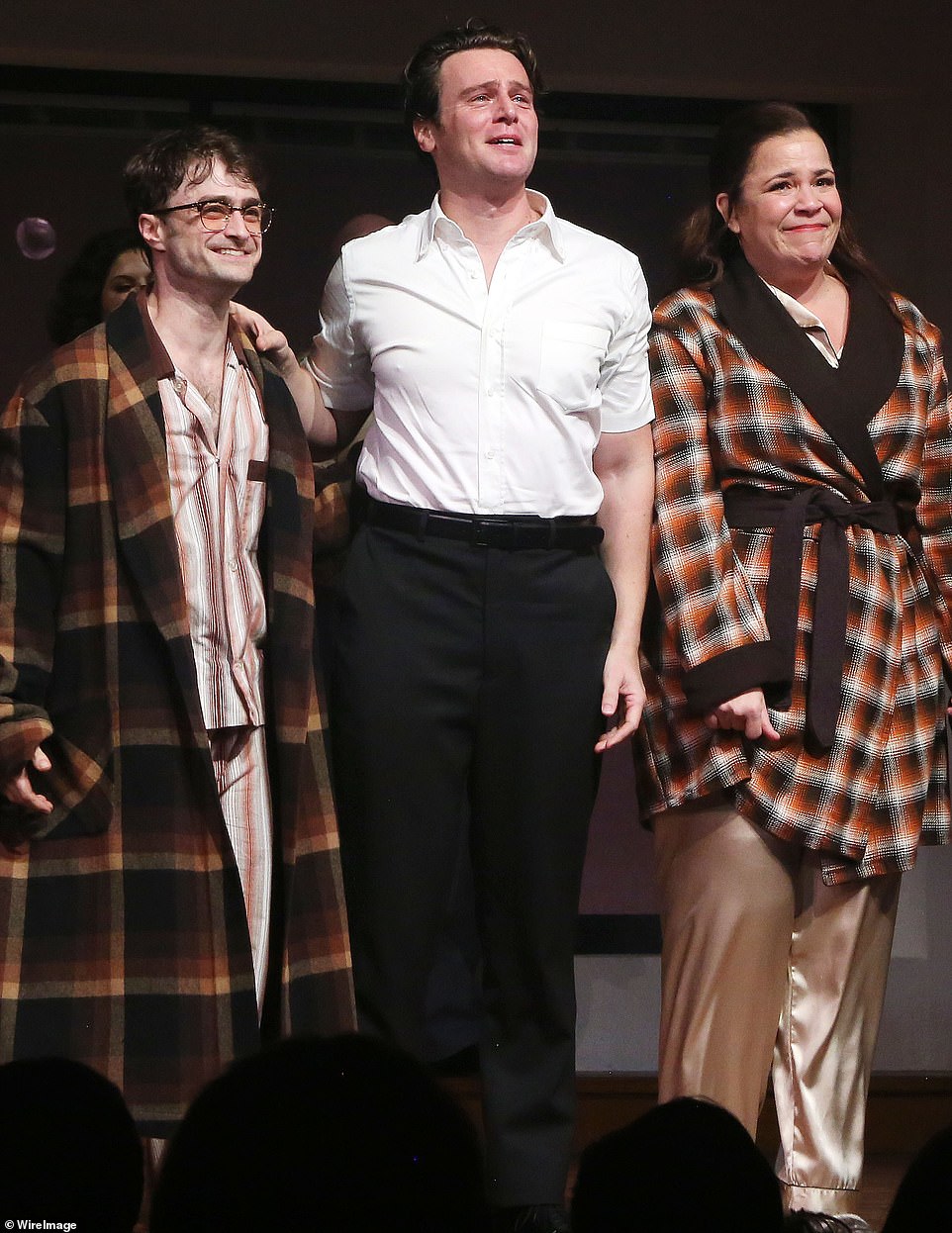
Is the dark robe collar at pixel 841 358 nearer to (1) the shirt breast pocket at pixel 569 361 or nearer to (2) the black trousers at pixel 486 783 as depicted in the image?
(1) the shirt breast pocket at pixel 569 361

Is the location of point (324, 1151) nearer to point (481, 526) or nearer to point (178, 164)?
point (481, 526)

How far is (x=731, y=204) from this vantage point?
2.85 metres

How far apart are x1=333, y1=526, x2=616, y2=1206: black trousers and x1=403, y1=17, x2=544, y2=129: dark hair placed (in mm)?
705

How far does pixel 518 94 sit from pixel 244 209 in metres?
0.47

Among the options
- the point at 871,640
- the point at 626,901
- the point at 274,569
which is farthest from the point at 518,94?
the point at 626,901

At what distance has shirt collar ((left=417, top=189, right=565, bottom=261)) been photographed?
260 cm

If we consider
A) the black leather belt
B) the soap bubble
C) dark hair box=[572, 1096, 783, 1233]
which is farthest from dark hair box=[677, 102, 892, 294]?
dark hair box=[572, 1096, 783, 1233]

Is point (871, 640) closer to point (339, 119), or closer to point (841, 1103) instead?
point (841, 1103)

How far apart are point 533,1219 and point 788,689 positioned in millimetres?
897

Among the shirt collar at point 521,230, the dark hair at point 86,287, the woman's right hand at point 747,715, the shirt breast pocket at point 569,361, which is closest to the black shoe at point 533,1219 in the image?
the woman's right hand at point 747,715

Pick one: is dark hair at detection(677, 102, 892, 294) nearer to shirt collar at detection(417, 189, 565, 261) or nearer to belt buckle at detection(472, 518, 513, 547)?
shirt collar at detection(417, 189, 565, 261)

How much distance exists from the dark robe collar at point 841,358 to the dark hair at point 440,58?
48cm

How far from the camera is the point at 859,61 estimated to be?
369cm

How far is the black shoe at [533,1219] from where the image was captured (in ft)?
8.02
